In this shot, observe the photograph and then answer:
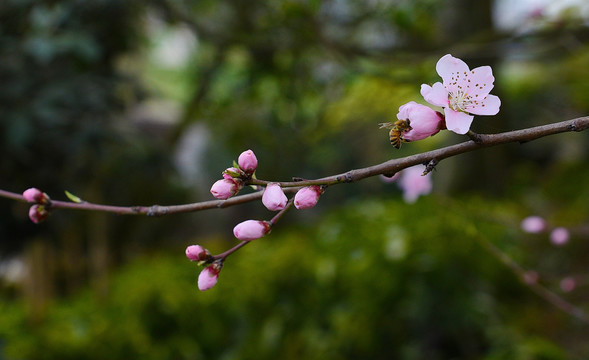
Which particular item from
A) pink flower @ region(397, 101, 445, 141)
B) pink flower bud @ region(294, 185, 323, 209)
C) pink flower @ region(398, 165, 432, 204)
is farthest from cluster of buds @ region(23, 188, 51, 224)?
pink flower @ region(398, 165, 432, 204)

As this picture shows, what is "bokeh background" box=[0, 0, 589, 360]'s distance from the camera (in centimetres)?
177

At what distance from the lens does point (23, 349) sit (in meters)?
1.69

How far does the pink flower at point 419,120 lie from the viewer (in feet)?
1.47

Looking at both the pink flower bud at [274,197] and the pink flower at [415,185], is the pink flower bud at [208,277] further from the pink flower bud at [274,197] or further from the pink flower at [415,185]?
the pink flower at [415,185]

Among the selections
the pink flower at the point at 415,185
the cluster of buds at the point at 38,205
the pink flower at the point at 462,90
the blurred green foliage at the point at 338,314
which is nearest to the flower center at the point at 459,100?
the pink flower at the point at 462,90

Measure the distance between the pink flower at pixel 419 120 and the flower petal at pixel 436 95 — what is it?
11mm

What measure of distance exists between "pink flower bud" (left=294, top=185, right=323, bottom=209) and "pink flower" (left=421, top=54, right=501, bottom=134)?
14cm

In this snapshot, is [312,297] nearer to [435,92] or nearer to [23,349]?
[23,349]

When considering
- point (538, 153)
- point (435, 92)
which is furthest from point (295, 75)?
point (538, 153)

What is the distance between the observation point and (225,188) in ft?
1.61

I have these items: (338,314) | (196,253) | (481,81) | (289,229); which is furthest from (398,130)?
(289,229)

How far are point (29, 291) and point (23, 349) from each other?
0.91m

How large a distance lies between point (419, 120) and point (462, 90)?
98 millimetres

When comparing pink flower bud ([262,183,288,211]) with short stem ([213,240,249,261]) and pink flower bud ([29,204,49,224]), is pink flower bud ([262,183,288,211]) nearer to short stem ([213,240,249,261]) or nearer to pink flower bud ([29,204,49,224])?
short stem ([213,240,249,261])
